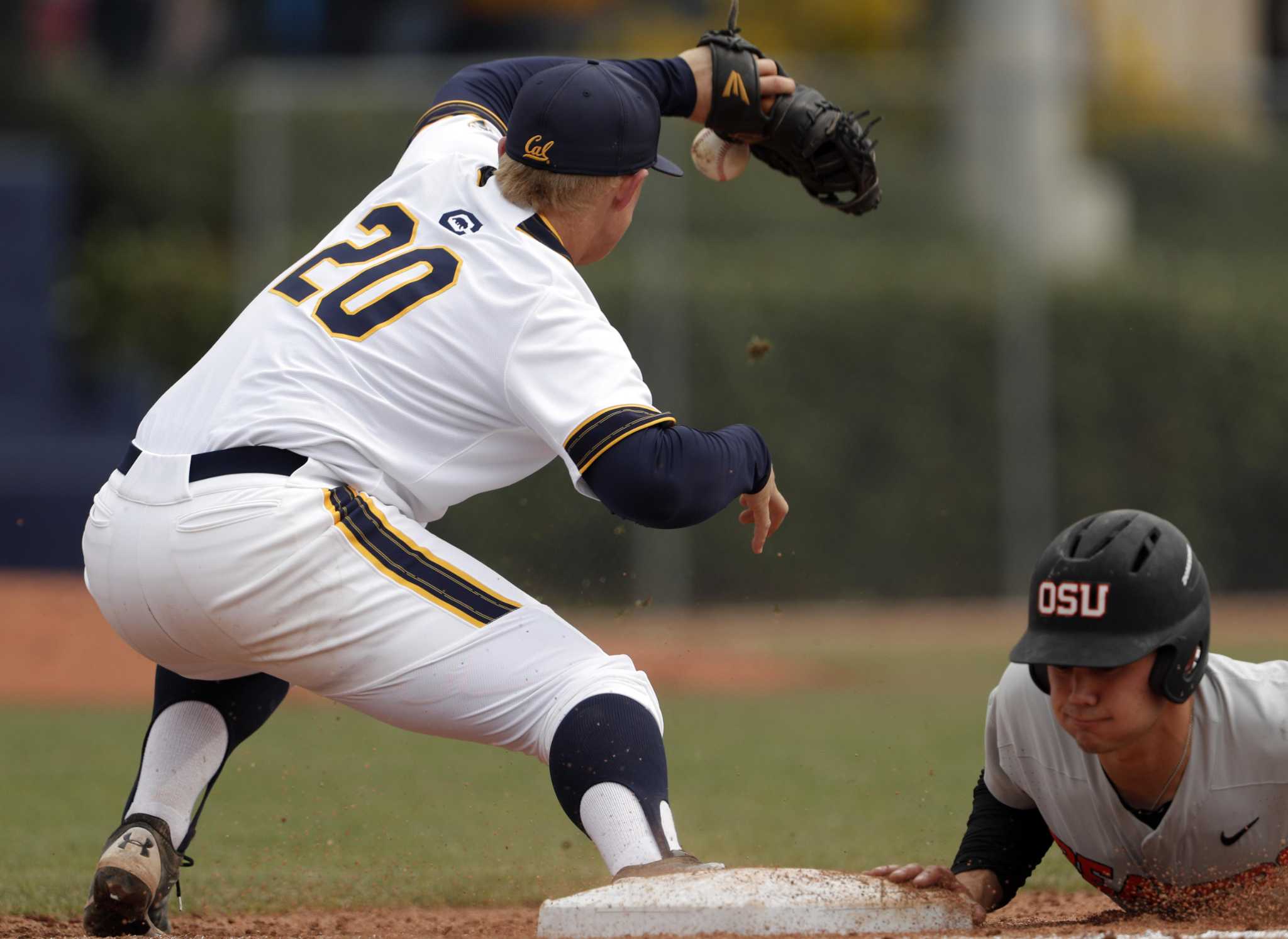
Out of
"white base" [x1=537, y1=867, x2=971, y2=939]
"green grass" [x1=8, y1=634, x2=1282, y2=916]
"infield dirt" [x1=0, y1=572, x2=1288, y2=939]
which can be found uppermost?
"white base" [x1=537, y1=867, x2=971, y2=939]

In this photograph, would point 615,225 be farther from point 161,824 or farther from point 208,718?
point 161,824

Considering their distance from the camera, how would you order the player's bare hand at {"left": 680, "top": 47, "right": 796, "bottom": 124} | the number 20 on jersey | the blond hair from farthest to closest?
the player's bare hand at {"left": 680, "top": 47, "right": 796, "bottom": 124} < the blond hair < the number 20 on jersey

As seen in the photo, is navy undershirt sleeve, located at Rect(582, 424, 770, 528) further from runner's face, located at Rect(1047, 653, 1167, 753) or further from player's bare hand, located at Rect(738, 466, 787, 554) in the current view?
runner's face, located at Rect(1047, 653, 1167, 753)

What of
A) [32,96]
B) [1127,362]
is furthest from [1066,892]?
[32,96]

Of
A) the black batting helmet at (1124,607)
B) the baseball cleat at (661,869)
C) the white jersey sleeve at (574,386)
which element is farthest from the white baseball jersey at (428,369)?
the black batting helmet at (1124,607)

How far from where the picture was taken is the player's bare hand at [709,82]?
4.35 m

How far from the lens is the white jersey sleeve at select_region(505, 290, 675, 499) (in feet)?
10.6

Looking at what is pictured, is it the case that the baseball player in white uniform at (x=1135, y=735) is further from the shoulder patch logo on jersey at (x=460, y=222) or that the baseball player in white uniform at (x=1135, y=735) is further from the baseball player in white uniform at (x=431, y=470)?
the shoulder patch logo on jersey at (x=460, y=222)

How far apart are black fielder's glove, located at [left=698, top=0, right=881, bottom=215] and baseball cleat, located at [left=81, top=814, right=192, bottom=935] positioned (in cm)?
231

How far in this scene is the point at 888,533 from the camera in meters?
13.8

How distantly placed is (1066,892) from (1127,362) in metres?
10.2

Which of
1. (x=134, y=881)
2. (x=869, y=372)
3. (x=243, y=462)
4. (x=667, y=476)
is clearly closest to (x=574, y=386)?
(x=667, y=476)

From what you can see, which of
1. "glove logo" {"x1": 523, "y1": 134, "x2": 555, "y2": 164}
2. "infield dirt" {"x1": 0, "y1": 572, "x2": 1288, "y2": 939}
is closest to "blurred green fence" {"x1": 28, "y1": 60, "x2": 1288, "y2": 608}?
"infield dirt" {"x1": 0, "y1": 572, "x2": 1288, "y2": 939}

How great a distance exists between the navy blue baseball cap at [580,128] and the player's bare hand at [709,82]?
74 centimetres
